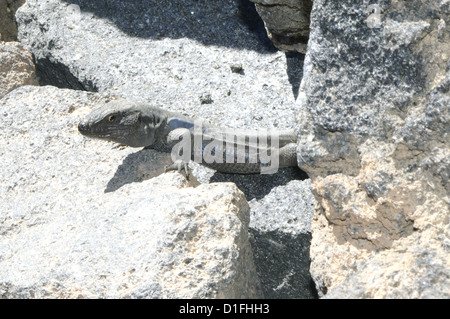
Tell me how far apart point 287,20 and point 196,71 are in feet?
3.17

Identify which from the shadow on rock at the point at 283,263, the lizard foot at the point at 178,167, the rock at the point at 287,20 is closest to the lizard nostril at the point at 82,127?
the lizard foot at the point at 178,167

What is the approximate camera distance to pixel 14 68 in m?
6.30

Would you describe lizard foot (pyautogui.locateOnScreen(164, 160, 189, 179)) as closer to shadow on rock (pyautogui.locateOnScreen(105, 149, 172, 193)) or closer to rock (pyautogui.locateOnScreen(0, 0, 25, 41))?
shadow on rock (pyautogui.locateOnScreen(105, 149, 172, 193))

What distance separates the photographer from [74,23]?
663 cm

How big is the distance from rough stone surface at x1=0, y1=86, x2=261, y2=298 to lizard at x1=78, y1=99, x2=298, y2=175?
7.6 inches

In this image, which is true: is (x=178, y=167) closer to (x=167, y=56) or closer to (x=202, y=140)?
(x=202, y=140)

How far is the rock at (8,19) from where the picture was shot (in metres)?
7.28

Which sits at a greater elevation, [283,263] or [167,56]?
[167,56]

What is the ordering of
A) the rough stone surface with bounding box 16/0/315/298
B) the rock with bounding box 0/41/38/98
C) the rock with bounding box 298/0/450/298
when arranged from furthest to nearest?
the rock with bounding box 0/41/38/98 < the rough stone surface with bounding box 16/0/315/298 < the rock with bounding box 298/0/450/298

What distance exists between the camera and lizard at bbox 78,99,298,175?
5199 millimetres

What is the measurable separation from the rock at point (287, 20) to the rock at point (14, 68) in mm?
2233

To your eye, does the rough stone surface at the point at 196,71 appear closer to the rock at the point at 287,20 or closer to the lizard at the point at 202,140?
the lizard at the point at 202,140

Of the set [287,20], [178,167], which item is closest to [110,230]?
[178,167]

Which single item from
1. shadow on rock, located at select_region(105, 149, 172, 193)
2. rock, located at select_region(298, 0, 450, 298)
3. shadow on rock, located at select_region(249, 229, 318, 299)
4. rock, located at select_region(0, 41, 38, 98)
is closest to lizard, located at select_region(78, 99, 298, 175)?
shadow on rock, located at select_region(105, 149, 172, 193)
